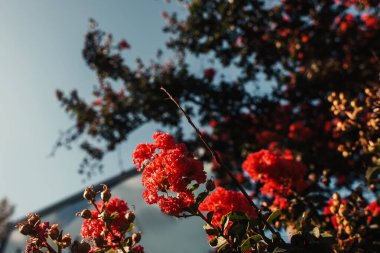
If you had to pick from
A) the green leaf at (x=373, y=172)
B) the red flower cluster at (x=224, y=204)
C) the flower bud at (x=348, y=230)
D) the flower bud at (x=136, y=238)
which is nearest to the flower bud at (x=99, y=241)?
the flower bud at (x=136, y=238)

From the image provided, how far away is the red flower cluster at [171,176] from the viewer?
68.8 inches

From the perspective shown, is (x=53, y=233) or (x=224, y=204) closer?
(x=53, y=233)

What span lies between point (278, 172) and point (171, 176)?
186cm

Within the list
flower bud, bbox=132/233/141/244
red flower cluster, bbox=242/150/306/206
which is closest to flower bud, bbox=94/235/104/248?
flower bud, bbox=132/233/141/244

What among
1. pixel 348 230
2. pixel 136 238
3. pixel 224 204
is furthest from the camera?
pixel 348 230

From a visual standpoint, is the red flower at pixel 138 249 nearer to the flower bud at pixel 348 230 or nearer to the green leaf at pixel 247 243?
the green leaf at pixel 247 243

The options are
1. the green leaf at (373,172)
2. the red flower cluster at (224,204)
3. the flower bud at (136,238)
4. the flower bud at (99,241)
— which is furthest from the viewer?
the green leaf at (373,172)

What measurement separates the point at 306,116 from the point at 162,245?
185 inches

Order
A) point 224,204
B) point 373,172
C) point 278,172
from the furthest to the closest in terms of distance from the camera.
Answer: point 278,172 < point 373,172 < point 224,204

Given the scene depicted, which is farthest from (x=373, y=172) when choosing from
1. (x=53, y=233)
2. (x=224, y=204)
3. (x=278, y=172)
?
Answer: (x=53, y=233)

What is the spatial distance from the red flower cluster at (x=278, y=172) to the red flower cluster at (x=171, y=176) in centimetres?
163

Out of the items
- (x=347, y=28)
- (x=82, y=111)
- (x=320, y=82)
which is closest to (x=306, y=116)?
(x=320, y=82)

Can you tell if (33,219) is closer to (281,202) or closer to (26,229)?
(26,229)

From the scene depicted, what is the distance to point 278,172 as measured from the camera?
11.0ft
